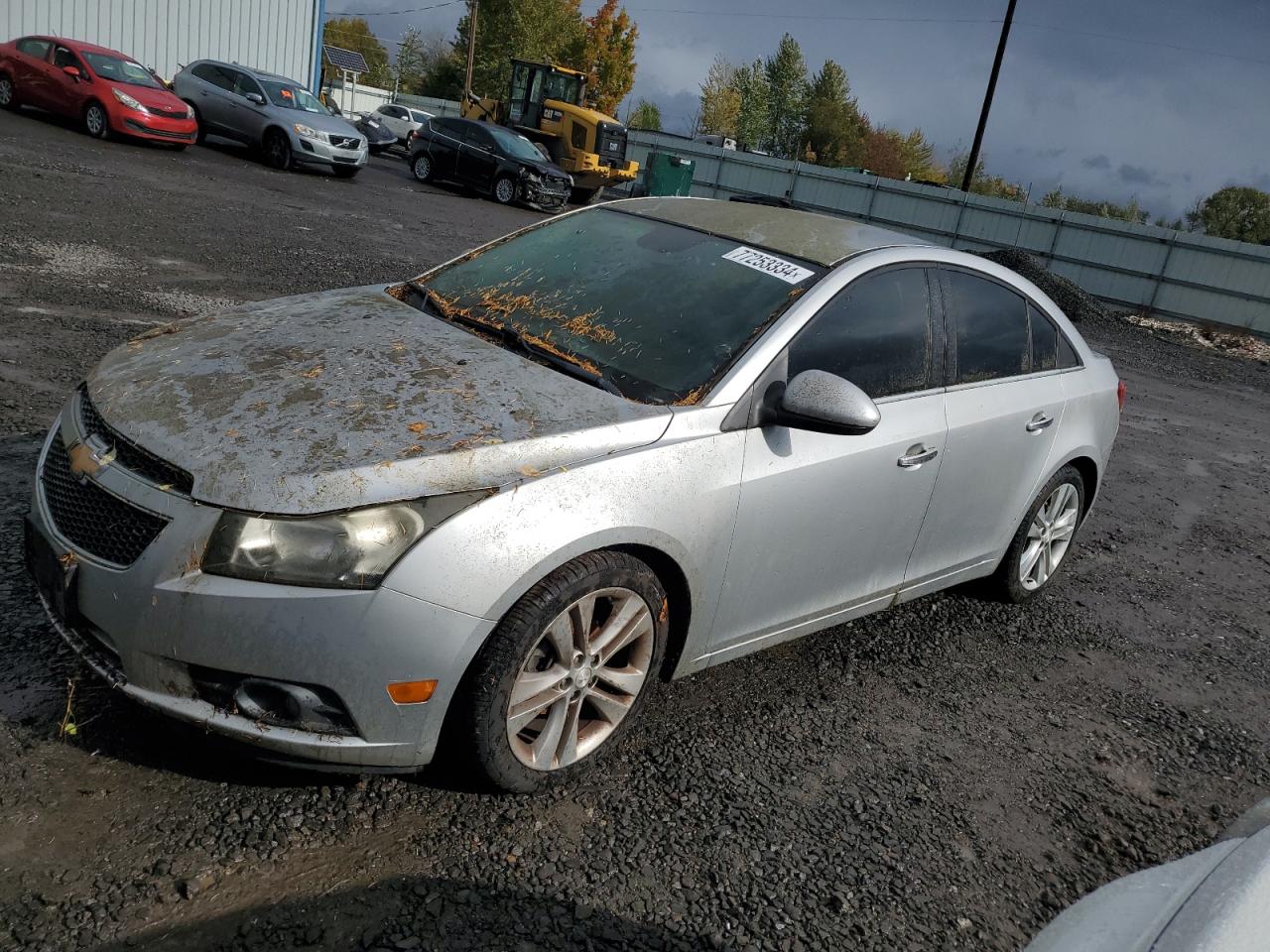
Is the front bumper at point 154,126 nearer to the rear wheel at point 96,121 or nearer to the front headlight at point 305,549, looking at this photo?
the rear wheel at point 96,121

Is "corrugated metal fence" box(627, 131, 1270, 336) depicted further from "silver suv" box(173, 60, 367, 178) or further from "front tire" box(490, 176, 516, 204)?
"silver suv" box(173, 60, 367, 178)

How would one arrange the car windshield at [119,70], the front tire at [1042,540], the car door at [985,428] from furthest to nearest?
the car windshield at [119,70] < the front tire at [1042,540] < the car door at [985,428]

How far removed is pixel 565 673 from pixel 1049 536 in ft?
9.91

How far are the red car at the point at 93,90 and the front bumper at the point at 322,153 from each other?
1767 millimetres

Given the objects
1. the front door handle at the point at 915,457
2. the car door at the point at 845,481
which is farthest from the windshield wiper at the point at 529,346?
the front door handle at the point at 915,457

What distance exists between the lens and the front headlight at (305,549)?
243cm

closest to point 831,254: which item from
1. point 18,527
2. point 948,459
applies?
point 948,459

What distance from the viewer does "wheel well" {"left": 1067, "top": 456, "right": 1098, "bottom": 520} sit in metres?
4.89

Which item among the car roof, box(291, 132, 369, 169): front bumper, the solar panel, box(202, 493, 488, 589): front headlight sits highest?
the solar panel

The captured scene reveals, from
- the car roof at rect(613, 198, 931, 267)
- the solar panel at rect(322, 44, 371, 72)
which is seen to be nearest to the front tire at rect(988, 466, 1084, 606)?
the car roof at rect(613, 198, 931, 267)

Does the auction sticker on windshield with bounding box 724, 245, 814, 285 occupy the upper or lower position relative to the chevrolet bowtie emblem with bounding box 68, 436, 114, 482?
upper

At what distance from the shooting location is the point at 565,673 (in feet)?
9.37

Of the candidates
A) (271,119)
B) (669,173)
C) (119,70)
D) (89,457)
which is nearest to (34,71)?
(119,70)

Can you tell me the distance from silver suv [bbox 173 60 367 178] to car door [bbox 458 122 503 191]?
3.05 m
